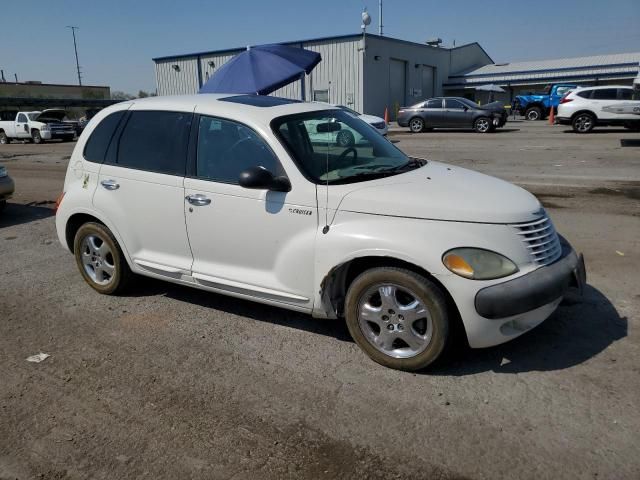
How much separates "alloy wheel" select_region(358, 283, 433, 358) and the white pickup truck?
28.1 m

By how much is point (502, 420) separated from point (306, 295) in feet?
4.93

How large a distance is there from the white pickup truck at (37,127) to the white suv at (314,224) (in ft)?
83.7

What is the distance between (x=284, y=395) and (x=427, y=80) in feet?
146

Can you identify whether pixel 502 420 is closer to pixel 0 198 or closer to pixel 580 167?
pixel 0 198

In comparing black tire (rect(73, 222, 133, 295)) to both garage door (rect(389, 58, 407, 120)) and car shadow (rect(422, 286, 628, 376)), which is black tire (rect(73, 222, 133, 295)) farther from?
garage door (rect(389, 58, 407, 120))

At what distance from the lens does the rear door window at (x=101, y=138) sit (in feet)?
15.8

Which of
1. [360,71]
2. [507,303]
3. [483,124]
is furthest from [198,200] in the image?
[360,71]

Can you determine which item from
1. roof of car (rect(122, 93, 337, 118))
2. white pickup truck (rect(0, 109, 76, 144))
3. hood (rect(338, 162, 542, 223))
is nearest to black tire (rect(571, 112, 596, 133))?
roof of car (rect(122, 93, 337, 118))

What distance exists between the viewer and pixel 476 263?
128 inches

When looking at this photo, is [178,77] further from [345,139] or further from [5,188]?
[345,139]

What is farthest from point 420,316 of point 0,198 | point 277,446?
point 0,198

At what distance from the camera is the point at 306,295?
3.80 meters

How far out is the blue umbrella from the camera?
10711mm

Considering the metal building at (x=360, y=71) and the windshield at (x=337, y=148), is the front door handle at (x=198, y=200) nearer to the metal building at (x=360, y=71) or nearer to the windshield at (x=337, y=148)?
the windshield at (x=337, y=148)
